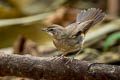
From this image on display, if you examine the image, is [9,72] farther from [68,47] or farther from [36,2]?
[36,2]

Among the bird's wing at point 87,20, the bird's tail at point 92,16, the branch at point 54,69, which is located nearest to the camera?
the branch at point 54,69

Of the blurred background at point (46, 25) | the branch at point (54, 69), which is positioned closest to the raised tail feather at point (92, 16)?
the branch at point (54, 69)

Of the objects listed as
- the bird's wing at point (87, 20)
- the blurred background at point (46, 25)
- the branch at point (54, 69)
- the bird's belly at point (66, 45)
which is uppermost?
the blurred background at point (46, 25)

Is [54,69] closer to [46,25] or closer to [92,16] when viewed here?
[92,16]

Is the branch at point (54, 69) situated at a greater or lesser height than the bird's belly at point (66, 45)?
lesser

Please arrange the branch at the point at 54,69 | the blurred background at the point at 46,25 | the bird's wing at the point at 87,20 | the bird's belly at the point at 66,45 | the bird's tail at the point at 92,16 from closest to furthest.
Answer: the branch at the point at 54,69
the bird's belly at the point at 66,45
the bird's wing at the point at 87,20
the bird's tail at the point at 92,16
the blurred background at the point at 46,25

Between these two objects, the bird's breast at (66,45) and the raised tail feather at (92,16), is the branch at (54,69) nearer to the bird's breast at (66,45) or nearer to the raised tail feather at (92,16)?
the bird's breast at (66,45)

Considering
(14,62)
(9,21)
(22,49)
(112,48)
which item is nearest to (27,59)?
(14,62)
